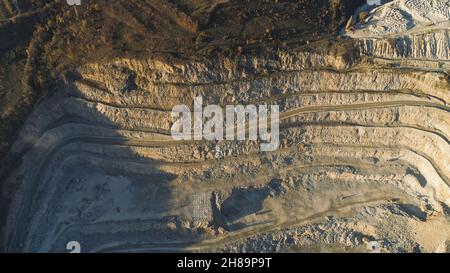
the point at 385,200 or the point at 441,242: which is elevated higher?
the point at 385,200

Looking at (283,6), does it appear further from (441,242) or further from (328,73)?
(441,242)

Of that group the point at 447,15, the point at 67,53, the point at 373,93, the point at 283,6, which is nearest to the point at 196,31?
the point at 283,6

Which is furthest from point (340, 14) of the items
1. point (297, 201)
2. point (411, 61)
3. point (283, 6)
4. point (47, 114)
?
point (47, 114)

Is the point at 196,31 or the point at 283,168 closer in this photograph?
the point at 196,31

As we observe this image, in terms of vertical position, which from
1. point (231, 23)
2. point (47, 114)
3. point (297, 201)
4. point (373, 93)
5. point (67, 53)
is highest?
A: point (231, 23)

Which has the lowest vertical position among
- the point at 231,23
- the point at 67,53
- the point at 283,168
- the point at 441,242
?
the point at 441,242

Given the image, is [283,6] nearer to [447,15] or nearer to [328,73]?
[328,73]
